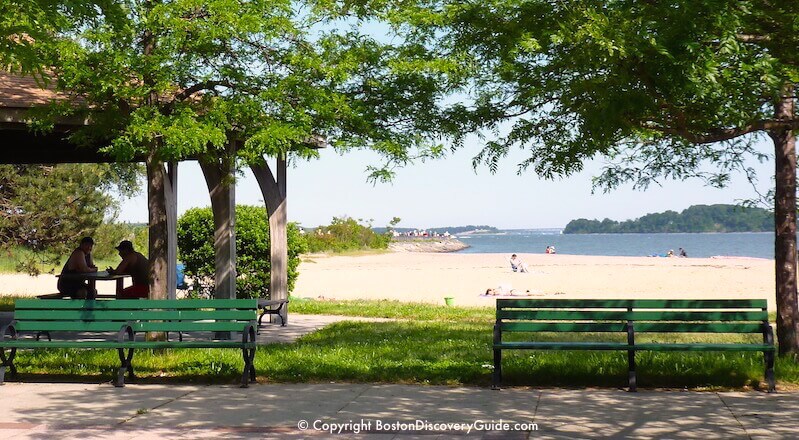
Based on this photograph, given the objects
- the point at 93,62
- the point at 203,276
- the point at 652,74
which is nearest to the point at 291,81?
the point at 93,62

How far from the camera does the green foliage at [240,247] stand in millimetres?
18766

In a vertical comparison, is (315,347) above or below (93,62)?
below

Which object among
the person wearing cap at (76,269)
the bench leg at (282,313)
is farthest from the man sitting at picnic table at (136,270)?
the bench leg at (282,313)

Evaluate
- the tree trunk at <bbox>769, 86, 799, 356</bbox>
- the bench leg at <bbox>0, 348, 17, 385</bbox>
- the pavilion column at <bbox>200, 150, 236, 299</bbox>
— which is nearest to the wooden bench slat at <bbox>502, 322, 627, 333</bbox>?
the tree trunk at <bbox>769, 86, 799, 356</bbox>

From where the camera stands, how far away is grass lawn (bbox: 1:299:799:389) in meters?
9.14

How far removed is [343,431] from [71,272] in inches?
371

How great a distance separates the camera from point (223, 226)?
13.9 meters

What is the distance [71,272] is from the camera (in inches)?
603

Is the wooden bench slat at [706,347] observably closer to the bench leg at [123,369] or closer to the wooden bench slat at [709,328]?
the wooden bench slat at [709,328]

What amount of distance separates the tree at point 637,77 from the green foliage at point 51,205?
1670cm

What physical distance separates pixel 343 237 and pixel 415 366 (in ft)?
228

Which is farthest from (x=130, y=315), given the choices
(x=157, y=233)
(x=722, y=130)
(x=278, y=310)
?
(x=722, y=130)

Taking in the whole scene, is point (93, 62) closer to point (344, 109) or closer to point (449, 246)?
point (344, 109)

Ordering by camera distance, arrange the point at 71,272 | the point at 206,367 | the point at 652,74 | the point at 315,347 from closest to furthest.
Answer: the point at 652,74, the point at 206,367, the point at 315,347, the point at 71,272
